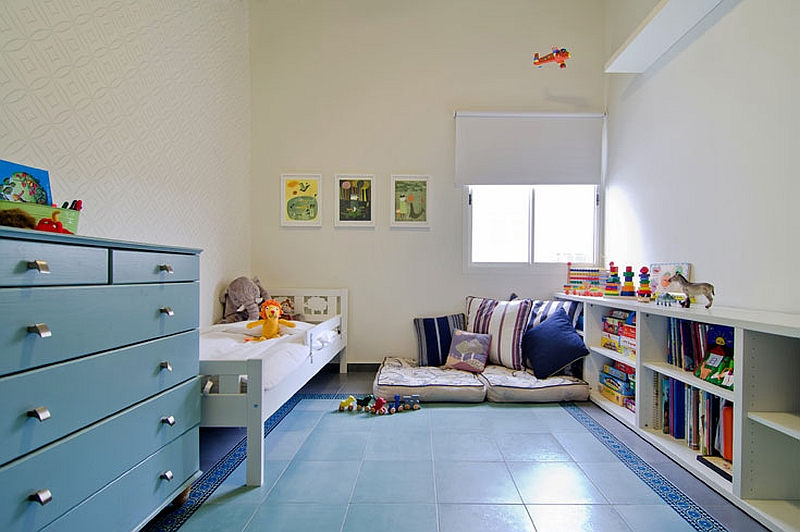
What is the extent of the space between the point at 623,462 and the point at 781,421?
0.68m

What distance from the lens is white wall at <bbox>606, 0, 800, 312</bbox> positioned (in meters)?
1.79

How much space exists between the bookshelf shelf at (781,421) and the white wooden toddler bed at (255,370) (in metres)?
1.90

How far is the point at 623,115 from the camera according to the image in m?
3.19

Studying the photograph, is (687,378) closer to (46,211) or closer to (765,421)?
(765,421)

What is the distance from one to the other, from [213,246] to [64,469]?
213 cm

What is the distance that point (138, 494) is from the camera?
125 cm

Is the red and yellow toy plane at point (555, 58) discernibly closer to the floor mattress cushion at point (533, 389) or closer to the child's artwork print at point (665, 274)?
the child's artwork print at point (665, 274)

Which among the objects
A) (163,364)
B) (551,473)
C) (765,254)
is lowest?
(551,473)

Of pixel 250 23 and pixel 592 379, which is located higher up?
pixel 250 23

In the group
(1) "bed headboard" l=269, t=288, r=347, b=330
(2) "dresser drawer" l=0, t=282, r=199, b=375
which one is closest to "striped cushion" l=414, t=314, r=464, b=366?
(1) "bed headboard" l=269, t=288, r=347, b=330

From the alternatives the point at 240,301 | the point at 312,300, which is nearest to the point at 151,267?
the point at 240,301

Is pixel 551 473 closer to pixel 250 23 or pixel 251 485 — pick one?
pixel 251 485

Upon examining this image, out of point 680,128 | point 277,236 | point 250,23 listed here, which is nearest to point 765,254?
point 680,128

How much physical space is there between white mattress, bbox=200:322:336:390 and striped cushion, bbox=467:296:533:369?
4.11 ft
